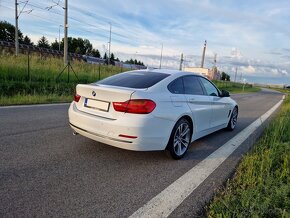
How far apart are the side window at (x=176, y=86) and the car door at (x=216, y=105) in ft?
3.45

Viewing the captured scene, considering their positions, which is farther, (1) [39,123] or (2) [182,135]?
(1) [39,123]

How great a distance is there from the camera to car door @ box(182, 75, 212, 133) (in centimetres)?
502

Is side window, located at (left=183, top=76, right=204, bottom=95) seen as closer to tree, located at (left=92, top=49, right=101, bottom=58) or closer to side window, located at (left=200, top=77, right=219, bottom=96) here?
side window, located at (left=200, top=77, right=219, bottom=96)

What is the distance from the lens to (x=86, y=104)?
4.45 meters

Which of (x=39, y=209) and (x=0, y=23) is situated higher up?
(x=0, y=23)

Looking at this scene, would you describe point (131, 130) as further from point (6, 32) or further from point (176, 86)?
point (6, 32)

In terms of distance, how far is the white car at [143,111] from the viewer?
13.0 feet

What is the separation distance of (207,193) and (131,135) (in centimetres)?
133

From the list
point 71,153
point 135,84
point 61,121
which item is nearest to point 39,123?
point 61,121

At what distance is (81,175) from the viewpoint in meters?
3.65

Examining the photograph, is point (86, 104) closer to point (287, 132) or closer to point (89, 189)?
point (89, 189)

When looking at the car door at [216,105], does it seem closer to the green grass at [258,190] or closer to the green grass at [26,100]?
the green grass at [258,190]

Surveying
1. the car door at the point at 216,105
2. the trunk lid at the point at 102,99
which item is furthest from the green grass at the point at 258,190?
the trunk lid at the point at 102,99

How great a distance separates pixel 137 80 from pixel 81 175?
196 cm
